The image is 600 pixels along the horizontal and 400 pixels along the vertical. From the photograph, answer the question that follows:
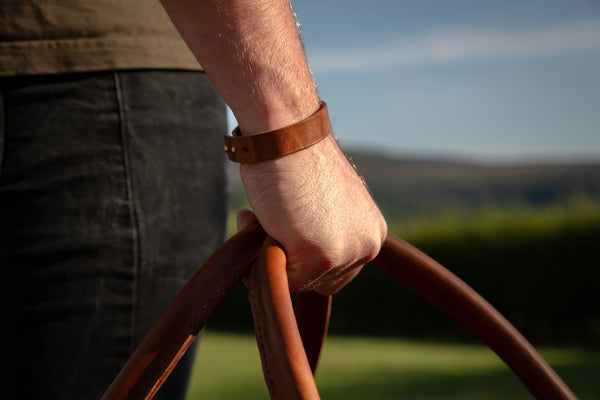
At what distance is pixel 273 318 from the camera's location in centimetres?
79

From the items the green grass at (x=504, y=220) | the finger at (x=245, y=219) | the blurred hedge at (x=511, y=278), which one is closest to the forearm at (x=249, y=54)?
the finger at (x=245, y=219)

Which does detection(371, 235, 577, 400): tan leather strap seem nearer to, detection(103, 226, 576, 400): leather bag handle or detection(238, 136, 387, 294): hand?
Result: detection(103, 226, 576, 400): leather bag handle

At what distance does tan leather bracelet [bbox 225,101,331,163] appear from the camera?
0.85 m

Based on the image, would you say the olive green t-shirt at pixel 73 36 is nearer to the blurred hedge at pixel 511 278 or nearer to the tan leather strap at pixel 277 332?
the tan leather strap at pixel 277 332

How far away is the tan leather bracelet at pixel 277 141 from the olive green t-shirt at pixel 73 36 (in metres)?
0.34

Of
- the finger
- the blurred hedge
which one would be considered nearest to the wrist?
the finger

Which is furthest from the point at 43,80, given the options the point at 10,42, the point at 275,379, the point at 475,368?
the point at 475,368

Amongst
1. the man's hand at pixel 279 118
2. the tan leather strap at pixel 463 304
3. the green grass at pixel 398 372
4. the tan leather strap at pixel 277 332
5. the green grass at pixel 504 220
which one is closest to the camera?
the tan leather strap at pixel 277 332

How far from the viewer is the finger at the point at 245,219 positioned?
0.93 m

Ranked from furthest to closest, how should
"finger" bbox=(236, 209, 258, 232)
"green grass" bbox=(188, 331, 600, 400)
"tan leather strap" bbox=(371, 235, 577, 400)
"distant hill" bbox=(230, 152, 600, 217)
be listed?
"distant hill" bbox=(230, 152, 600, 217) < "green grass" bbox=(188, 331, 600, 400) < "tan leather strap" bbox=(371, 235, 577, 400) < "finger" bbox=(236, 209, 258, 232)

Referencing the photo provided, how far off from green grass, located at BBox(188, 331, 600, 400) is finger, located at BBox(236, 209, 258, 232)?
5.58 m

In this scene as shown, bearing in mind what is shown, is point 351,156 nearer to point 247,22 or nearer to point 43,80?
point 247,22

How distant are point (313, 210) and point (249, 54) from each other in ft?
0.77

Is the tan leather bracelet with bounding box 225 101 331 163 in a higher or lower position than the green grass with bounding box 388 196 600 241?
lower
